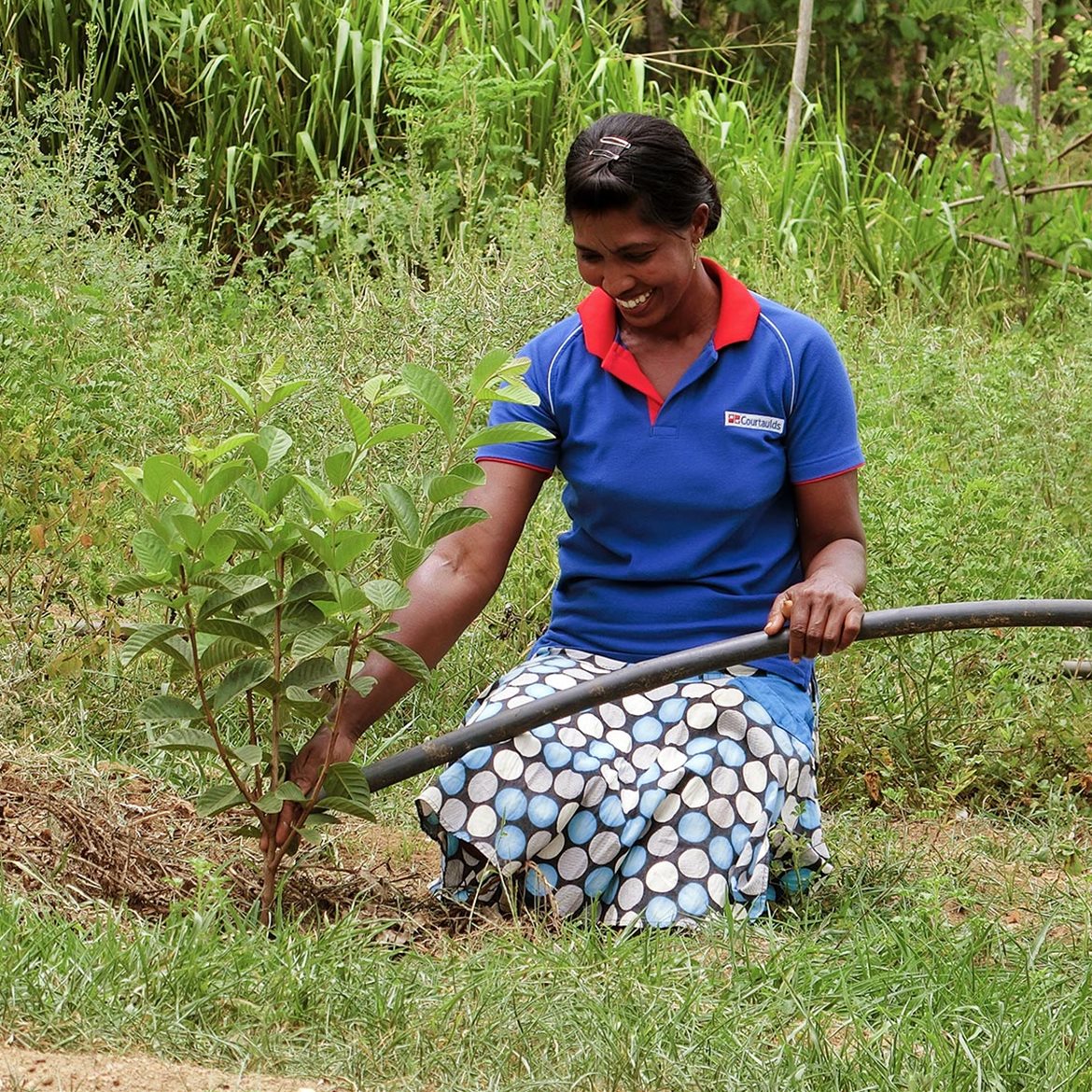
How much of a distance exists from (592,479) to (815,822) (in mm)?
751

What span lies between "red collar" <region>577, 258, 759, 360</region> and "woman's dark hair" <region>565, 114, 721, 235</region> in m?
0.20

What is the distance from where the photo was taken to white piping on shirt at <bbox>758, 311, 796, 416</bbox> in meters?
2.91

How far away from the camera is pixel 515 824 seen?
108 inches

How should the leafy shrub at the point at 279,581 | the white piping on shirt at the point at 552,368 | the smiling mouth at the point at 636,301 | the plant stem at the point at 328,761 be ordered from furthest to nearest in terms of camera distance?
the white piping on shirt at the point at 552,368 < the smiling mouth at the point at 636,301 < the plant stem at the point at 328,761 < the leafy shrub at the point at 279,581

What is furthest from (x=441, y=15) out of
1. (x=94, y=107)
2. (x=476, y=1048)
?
(x=476, y=1048)

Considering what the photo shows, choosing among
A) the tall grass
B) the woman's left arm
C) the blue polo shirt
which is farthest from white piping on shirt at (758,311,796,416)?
the tall grass

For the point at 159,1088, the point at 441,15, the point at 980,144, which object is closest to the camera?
the point at 159,1088

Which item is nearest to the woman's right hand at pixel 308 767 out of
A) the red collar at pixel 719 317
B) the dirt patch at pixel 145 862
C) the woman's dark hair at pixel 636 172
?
the dirt patch at pixel 145 862

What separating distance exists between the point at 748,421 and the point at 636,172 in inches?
19.3

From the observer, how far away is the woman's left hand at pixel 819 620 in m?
2.61

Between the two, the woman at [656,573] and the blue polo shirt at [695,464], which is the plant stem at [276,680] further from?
the blue polo shirt at [695,464]

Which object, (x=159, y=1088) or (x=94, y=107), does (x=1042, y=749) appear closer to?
(x=159, y=1088)

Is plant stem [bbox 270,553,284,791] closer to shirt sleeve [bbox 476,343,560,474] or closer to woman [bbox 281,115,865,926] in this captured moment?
woman [bbox 281,115,865,926]

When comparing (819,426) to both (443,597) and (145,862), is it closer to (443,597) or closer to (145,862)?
(443,597)
